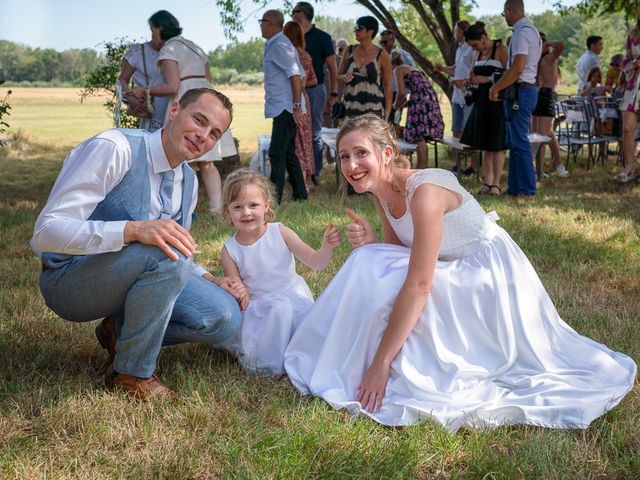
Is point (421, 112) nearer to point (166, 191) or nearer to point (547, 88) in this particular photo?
point (547, 88)

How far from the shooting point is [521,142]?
29.7 ft

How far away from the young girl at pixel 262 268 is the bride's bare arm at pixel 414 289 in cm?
58

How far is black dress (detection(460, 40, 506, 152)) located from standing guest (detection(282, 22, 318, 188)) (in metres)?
2.02

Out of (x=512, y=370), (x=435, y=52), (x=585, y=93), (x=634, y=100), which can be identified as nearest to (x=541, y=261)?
(x=512, y=370)

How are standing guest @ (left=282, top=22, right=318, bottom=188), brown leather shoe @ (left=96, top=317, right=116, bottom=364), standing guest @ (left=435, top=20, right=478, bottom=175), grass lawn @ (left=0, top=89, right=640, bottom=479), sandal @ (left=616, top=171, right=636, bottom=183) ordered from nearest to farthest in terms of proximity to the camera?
1. grass lawn @ (left=0, top=89, right=640, bottom=479)
2. brown leather shoe @ (left=96, top=317, right=116, bottom=364)
3. standing guest @ (left=282, top=22, right=318, bottom=188)
4. sandal @ (left=616, top=171, right=636, bottom=183)
5. standing guest @ (left=435, top=20, right=478, bottom=175)

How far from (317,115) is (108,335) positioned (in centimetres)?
746

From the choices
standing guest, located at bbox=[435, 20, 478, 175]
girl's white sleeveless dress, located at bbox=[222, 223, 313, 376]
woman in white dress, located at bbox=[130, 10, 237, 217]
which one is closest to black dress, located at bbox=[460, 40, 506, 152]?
standing guest, located at bbox=[435, 20, 478, 175]

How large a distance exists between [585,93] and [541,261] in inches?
388

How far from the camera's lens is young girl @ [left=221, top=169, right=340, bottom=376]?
383cm

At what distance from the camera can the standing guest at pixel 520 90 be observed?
8.57 m

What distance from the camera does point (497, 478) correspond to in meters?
Answer: 2.72

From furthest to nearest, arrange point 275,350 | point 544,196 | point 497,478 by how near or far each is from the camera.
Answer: point 544,196 → point 275,350 → point 497,478

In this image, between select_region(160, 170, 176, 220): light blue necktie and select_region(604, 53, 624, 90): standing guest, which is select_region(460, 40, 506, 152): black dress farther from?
select_region(604, 53, 624, 90): standing guest

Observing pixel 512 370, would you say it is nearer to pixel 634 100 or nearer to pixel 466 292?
pixel 466 292
